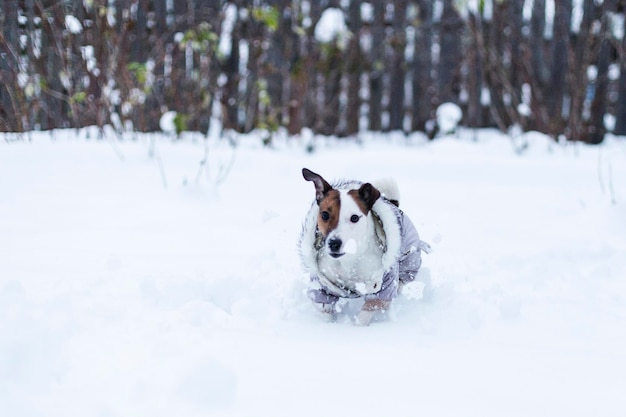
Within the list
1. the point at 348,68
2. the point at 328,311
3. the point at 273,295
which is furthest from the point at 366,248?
the point at 348,68

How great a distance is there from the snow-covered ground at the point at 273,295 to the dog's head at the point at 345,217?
36 centimetres

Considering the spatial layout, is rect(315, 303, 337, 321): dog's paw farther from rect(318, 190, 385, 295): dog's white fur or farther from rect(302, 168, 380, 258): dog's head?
rect(302, 168, 380, 258): dog's head

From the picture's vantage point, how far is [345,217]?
8.45 feet

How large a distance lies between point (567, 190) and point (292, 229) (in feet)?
7.30

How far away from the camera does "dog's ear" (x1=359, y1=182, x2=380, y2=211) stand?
8.57 feet

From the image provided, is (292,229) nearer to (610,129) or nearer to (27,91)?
(27,91)

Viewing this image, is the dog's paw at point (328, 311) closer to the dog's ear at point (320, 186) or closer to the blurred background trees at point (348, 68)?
the dog's ear at point (320, 186)

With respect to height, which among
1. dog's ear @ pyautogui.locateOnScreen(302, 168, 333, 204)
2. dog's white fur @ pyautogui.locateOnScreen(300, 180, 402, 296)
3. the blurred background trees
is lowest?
dog's white fur @ pyautogui.locateOnScreen(300, 180, 402, 296)

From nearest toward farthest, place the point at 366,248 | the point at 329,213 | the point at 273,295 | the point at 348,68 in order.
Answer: the point at 329,213, the point at 366,248, the point at 273,295, the point at 348,68

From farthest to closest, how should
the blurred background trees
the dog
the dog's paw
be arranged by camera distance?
1. the blurred background trees
2. the dog's paw
3. the dog

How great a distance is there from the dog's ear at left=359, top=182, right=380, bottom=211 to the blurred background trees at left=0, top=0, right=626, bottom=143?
9.57ft

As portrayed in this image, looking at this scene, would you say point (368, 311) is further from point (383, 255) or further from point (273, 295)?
point (273, 295)

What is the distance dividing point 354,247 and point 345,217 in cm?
14

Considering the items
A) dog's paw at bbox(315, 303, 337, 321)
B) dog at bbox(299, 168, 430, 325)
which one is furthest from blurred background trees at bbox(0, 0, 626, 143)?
dog's paw at bbox(315, 303, 337, 321)
